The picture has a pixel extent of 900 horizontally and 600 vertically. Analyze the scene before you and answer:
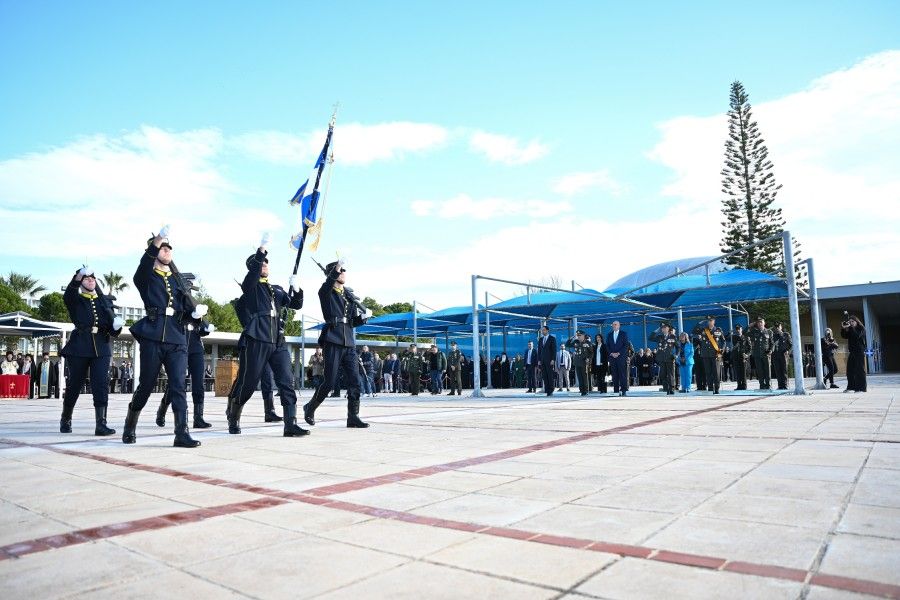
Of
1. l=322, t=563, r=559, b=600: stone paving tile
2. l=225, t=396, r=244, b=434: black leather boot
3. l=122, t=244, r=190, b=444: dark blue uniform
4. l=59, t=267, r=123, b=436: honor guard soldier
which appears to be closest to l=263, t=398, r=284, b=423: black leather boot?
l=225, t=396, r=244, b=434: black leather boot

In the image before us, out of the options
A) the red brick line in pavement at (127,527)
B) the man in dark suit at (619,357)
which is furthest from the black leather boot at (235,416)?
the man in dark suit at (619,357)

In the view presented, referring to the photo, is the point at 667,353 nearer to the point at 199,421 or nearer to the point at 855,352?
the point at 855,352

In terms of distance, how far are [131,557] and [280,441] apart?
4.03 m

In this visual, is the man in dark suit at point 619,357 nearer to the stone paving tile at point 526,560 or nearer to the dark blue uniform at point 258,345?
the dark blue uniform at point 258,345

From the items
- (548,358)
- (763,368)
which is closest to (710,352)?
(763,368)

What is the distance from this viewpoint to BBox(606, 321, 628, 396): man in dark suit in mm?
15867

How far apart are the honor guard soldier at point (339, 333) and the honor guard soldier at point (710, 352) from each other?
10.3 meters

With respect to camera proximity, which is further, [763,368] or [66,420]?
[763,368]

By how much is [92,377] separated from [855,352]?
14.4m

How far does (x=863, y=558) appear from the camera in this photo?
2316 mm

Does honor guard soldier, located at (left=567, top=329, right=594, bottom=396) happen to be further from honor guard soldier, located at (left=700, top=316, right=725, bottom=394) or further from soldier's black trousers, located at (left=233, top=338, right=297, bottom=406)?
soldier's black trousers, located at (left=233, top=338, right=297, bottom=406)

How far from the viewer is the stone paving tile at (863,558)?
216 cm

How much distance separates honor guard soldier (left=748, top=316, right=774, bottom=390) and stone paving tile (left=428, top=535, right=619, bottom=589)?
14.6m

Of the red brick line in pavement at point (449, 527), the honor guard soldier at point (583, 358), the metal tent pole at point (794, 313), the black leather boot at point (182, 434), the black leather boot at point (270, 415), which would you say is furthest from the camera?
the honor guard soldier at point (583, 358)
